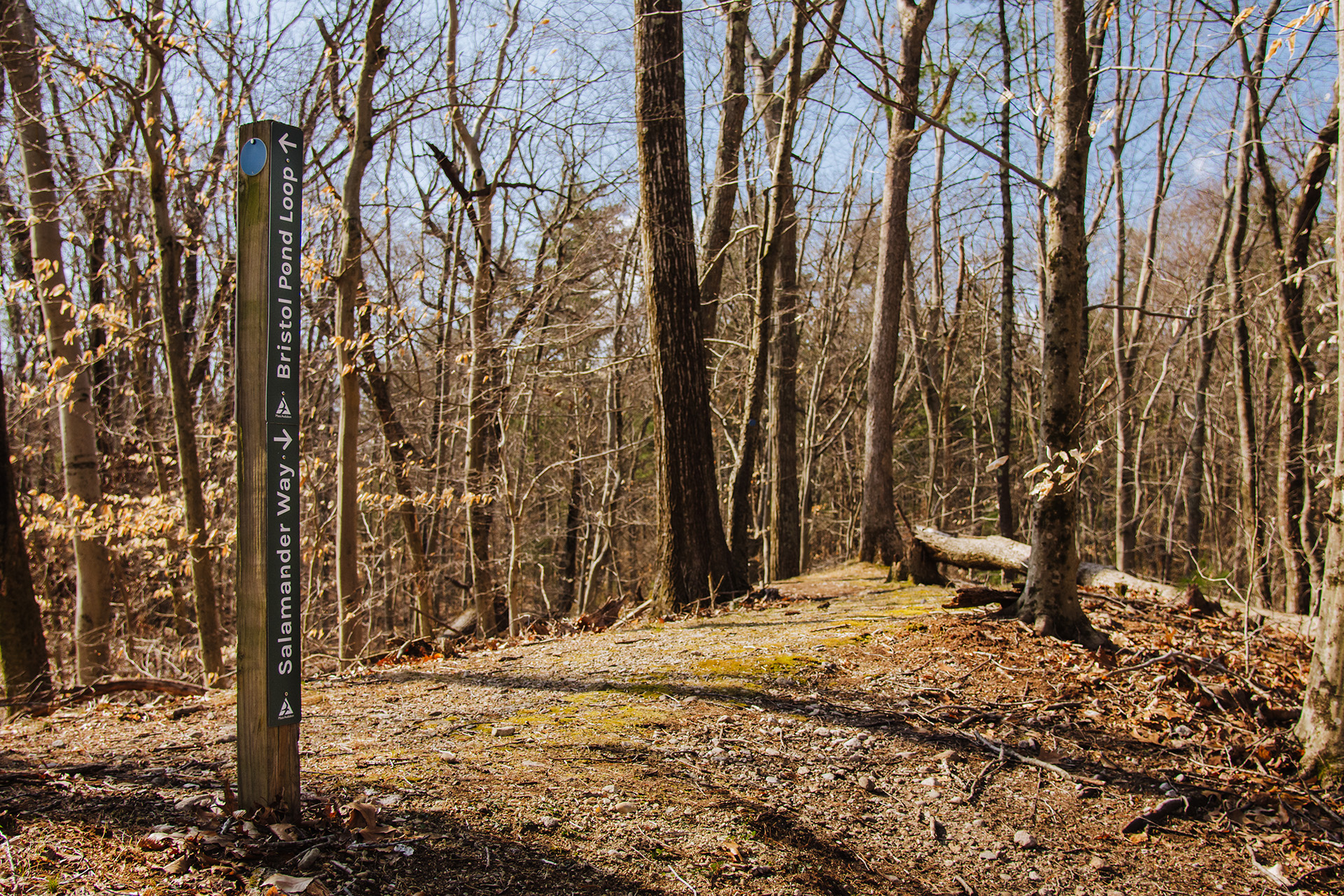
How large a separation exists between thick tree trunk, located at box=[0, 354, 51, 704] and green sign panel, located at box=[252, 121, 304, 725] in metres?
4.73

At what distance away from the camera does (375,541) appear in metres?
11.7

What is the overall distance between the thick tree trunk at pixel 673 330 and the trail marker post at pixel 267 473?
4773 millimetres

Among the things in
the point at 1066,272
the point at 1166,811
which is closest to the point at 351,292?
the point at 1066,272

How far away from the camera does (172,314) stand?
7.68 m

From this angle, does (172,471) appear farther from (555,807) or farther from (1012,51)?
(1012,51)

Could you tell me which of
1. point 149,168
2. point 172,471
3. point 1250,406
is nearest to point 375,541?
point 172,471

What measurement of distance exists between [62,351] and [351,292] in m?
4.14

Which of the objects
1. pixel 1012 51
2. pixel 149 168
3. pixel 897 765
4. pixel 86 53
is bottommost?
pixel 897 765

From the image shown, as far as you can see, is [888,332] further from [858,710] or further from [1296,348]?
[858,710]

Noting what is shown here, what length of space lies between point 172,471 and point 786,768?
41.3 ft

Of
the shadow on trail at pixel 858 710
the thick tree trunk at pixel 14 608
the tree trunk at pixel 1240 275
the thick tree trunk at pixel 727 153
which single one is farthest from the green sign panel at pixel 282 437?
the tree trunk at pixel 1240 275

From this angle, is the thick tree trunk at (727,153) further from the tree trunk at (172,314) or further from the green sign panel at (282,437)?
the green sign panel at (282,437)

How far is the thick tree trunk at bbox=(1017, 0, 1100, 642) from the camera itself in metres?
4.74

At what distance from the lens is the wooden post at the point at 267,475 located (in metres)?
2.46
